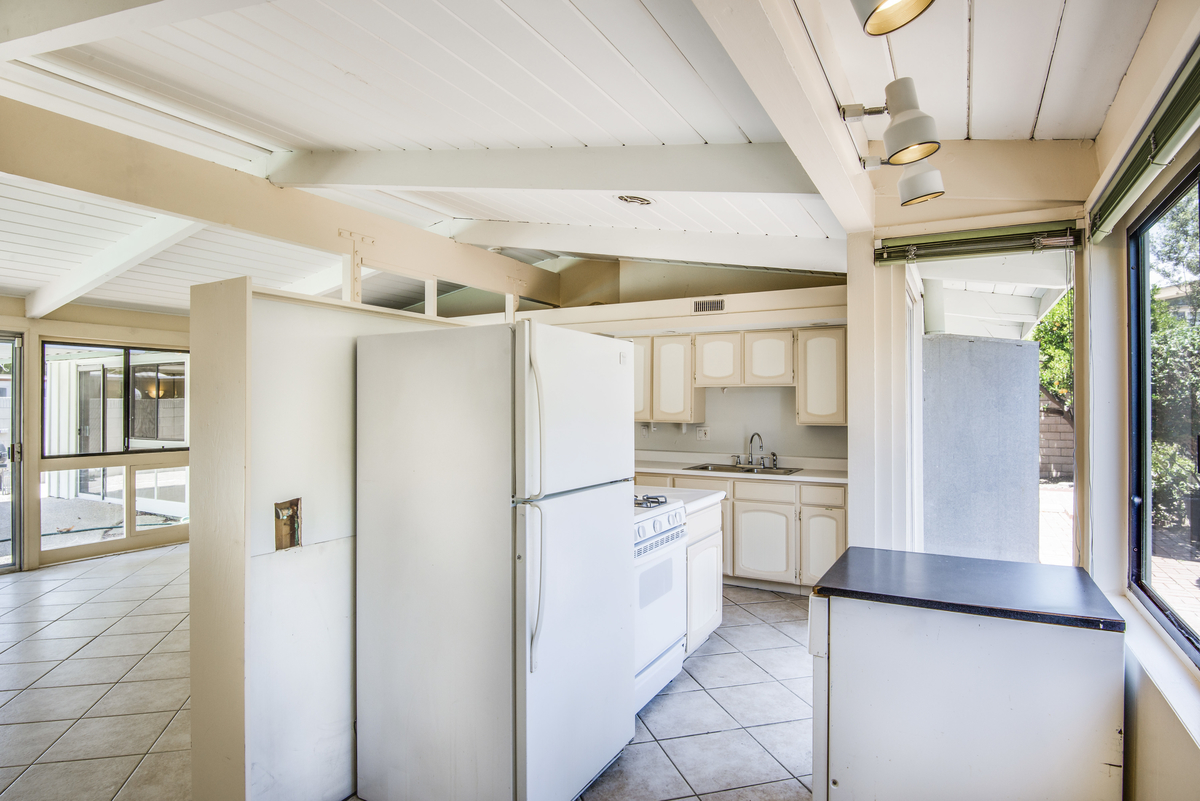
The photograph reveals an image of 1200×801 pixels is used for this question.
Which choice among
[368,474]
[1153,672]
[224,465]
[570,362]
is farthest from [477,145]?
[1153,672]

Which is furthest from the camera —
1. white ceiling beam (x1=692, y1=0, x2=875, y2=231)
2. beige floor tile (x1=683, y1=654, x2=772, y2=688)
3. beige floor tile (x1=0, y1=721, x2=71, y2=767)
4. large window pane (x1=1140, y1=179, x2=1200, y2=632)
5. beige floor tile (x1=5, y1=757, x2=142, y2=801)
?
beige floor tile (x1=683, y1=654, x2=772, y2=688)

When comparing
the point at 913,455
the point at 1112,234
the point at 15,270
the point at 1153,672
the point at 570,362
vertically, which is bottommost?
the point at 1153,672

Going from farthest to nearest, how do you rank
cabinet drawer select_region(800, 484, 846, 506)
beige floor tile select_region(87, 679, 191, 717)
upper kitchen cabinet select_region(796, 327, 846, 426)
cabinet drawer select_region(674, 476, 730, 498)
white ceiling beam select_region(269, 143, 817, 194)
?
cabinet drawer select_region(674, 476, 730, 498) → upper kitchen cabinet select_region(796, 327, 846, 426) → cabinet drawer select_region(800, 484, 846, 506) → beige floor tile select_region(87, 679, 191, 717) → white ceiling beam select_region(269, 143, 817, 194)

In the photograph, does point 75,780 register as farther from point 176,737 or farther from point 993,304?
point 993,304

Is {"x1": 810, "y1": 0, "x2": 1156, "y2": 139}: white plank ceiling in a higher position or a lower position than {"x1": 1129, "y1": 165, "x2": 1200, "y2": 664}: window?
higher

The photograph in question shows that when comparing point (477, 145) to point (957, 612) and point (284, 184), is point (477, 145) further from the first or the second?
point (957, 612)

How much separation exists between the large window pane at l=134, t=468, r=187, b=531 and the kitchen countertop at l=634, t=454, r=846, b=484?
4.74 metres

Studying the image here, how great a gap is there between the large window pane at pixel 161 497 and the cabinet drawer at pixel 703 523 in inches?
219

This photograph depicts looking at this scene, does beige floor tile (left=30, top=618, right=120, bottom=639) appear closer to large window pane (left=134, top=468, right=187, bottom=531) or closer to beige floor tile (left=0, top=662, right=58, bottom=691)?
beige floor tile (left=0, top=662, right=58, bottom=691)

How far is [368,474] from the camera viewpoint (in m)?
2.18

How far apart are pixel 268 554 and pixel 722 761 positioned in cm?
182

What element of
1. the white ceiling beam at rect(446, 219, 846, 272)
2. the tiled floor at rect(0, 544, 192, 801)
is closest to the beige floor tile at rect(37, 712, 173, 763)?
the tiled floor at rect(0, 544, 192, 801)

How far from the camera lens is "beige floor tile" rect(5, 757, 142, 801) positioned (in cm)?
220

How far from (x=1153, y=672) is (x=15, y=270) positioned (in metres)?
6.50
